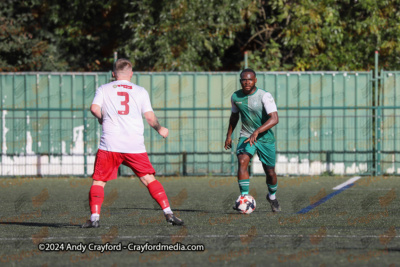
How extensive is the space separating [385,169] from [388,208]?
311 inches

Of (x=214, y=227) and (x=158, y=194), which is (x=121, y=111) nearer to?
(x=158, y=194)

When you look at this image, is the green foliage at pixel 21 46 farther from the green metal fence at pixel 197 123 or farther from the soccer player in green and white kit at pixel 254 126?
the soccer player in green and white kit at pixel 254 126

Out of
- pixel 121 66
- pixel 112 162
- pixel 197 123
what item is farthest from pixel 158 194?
pixel 197 123

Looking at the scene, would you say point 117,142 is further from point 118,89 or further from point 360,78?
point 360,78

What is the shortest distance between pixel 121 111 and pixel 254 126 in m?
2.47

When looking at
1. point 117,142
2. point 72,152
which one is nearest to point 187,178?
point 72,152

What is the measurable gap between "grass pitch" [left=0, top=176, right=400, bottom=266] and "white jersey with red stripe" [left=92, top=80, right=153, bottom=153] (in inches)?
35.5

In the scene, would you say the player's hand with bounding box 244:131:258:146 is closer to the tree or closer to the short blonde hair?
the short blonde hair

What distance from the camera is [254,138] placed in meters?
9.95

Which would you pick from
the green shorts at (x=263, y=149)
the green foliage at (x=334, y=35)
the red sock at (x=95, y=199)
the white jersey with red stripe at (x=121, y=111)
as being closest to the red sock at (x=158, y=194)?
the white jersey with red stripe at (x=121, y=111)

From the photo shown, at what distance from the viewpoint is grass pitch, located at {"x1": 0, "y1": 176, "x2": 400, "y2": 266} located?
6.36 metres

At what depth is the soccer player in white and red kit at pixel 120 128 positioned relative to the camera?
8.45 metres

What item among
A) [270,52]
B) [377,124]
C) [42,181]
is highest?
[270,52]

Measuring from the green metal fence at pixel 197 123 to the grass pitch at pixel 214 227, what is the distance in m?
3.27
